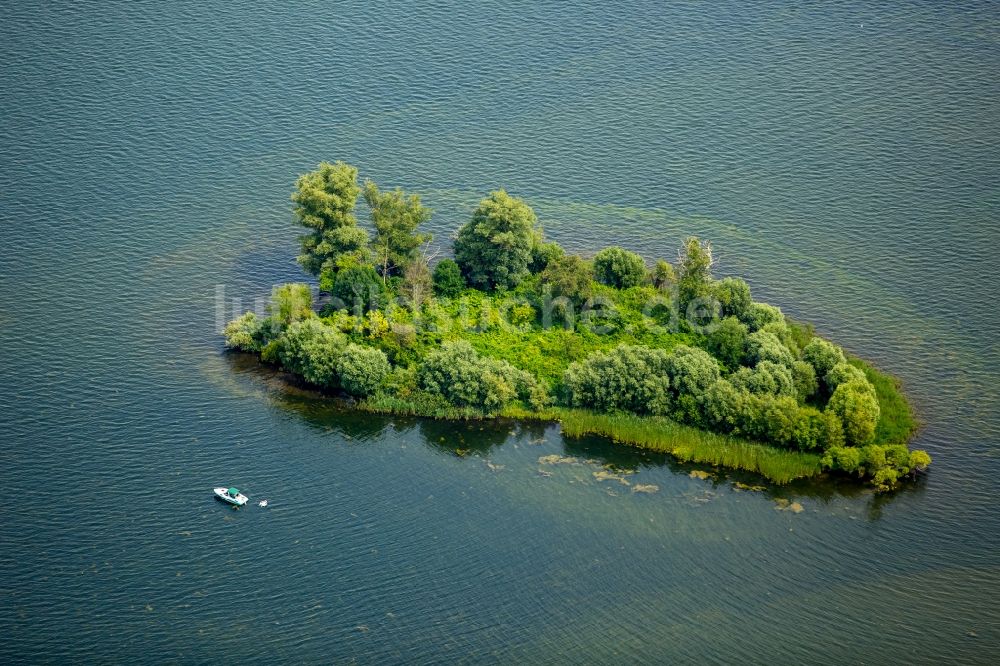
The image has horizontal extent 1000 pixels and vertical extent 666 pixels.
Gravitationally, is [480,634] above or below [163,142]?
below

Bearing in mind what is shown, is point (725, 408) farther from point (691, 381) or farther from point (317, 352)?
point (317, 352)

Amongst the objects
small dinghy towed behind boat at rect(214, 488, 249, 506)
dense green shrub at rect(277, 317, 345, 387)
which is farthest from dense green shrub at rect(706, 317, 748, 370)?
small dinghy towed behind boat at rect(214, 488, 249, 506)

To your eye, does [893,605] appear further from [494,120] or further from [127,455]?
[494,120]

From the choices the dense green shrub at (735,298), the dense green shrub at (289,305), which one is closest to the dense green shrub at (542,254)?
the dense green shrub at (735,298)

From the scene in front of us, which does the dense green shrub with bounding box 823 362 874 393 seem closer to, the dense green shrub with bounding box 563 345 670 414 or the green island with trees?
the green island with trees

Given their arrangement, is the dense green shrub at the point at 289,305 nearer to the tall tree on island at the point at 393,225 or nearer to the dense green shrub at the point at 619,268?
the tall tree on island at the point at 393,225

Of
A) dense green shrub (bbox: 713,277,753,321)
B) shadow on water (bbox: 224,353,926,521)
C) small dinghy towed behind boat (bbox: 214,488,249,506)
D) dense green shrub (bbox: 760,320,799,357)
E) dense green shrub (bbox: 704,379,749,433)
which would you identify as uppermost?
dense green shrub (bbox: 713,277,753,321)

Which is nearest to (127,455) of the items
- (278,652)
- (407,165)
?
(278,652)
